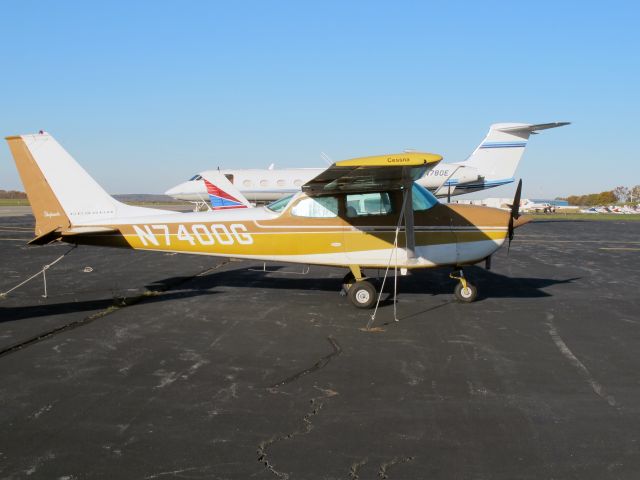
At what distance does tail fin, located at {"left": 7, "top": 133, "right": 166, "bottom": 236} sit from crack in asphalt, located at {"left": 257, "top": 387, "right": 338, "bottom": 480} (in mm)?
6849

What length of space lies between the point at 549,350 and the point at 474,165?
27.0 m

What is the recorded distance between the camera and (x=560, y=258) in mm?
17453

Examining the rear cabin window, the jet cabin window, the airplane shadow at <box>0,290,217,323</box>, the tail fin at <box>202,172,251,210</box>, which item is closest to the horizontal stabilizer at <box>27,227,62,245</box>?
the airplane shadow at <box>0,290,217,323</box>

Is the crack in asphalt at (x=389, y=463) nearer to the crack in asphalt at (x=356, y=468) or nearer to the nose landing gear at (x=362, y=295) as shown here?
the crack in asphalt at (x=356, y=468)

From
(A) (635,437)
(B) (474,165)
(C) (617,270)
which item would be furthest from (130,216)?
(B) (474,165)

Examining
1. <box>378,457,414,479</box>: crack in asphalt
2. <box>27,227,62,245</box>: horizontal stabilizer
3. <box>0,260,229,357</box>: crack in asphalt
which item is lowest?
<box>378,457,414,479</box>: crack in asphalt

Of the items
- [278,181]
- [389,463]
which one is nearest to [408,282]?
[389,463]

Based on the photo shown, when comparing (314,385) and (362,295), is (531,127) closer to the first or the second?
(362,295)

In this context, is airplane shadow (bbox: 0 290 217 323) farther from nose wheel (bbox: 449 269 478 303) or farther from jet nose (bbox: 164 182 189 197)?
jet nose (bbox: 164 182 189 197)

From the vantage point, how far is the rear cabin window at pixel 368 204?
968 centimetres

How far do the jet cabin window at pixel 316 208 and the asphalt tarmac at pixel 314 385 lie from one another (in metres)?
1.75

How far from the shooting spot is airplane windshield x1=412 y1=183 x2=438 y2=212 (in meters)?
9.73

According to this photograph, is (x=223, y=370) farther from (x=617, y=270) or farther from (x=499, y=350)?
(x=617, y=270)

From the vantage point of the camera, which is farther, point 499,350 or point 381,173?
point 381,173
